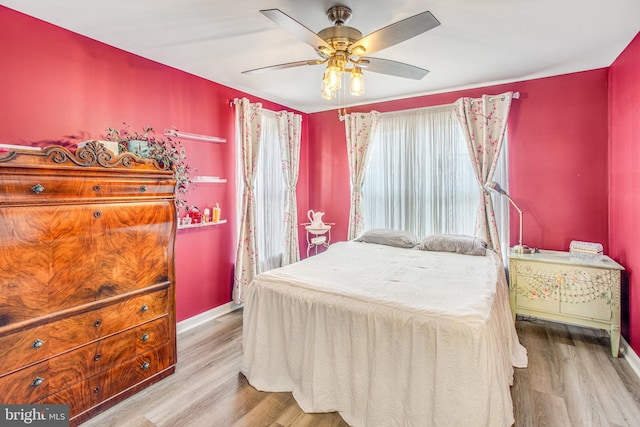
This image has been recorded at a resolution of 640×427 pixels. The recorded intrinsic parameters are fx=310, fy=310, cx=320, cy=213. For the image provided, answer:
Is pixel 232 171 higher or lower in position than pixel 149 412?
higher

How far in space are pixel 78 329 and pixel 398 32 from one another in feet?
8.20

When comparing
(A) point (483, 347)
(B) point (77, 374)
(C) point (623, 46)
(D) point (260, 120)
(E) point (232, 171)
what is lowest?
(B) point (77, 374)

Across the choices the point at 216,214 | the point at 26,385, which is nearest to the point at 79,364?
the point at 26,385

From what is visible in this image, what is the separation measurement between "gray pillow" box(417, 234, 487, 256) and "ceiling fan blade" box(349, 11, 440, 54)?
2128 mm

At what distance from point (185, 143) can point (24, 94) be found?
47.7 inches

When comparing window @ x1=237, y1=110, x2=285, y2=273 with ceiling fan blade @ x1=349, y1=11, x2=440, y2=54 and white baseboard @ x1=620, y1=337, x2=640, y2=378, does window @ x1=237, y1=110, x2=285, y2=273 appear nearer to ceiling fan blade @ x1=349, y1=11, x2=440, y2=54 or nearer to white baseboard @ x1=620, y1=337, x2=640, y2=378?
ceiling fan blade @ x1=349, y1=11, x2=440, y2=54

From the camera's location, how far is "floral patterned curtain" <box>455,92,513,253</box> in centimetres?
334

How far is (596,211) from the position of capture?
3072mm

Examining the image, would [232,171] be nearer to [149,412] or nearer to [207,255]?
[207,255]

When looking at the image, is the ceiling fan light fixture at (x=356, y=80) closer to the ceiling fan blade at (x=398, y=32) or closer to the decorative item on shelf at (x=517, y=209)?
the ceiling fan blade at (x=398, y=32)

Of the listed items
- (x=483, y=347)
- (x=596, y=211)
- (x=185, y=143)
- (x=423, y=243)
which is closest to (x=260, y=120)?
(x=185, y=143)

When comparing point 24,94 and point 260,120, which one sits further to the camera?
point 260,120

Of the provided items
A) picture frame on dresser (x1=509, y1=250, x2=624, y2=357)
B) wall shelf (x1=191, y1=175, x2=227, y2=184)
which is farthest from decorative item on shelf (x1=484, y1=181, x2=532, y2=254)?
wall shelf (x1=191, y1=175, x2=227, y2=184)

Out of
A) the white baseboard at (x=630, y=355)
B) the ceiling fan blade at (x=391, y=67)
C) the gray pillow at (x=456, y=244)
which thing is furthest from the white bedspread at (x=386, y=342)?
the ceiling fan blade at (x=391, y=67)
